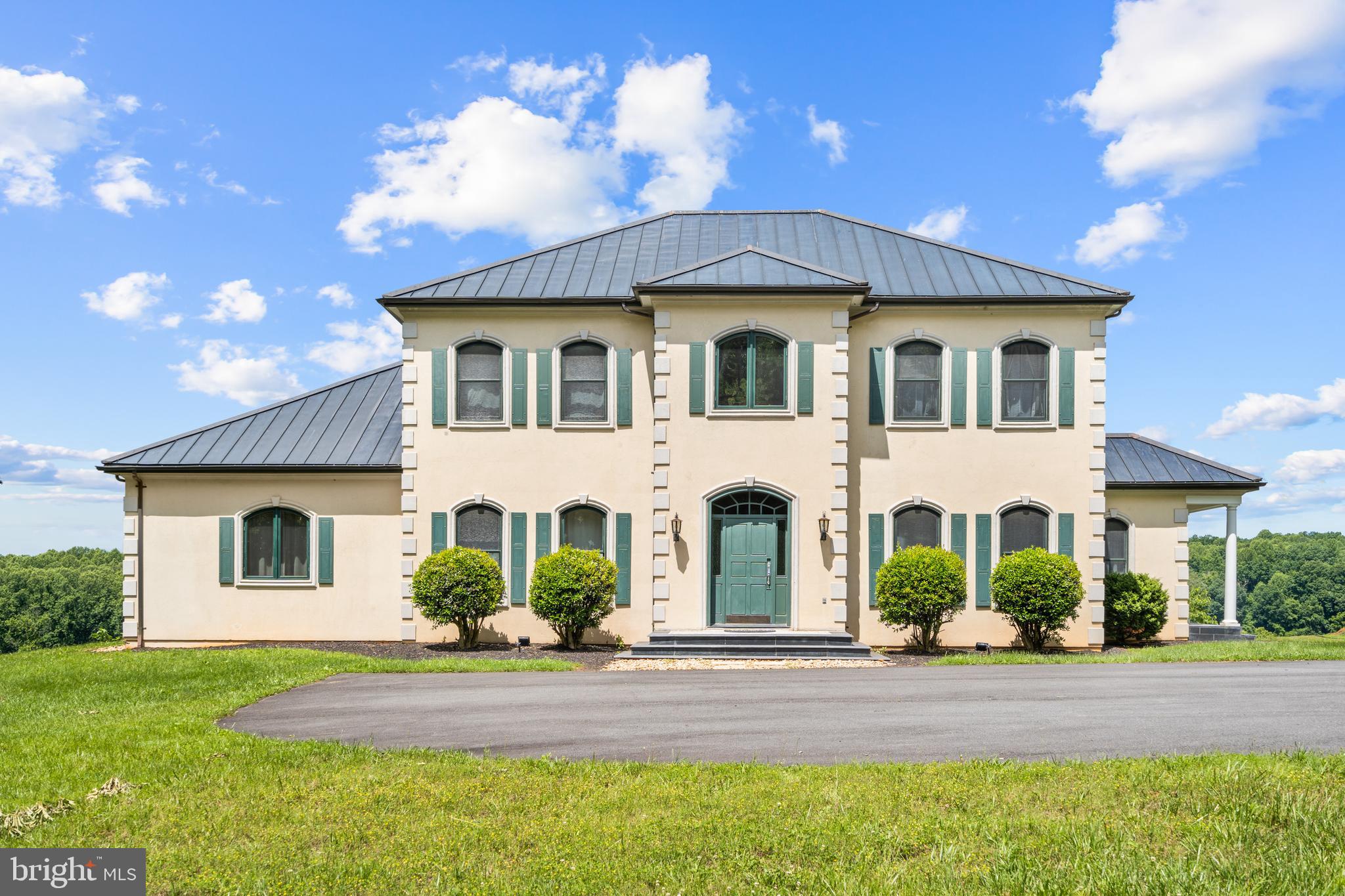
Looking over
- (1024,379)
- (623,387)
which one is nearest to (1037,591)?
(1024,379)

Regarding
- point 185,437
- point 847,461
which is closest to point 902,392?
point 847,461

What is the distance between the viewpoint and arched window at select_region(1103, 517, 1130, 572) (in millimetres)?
18797

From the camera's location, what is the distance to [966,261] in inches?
731

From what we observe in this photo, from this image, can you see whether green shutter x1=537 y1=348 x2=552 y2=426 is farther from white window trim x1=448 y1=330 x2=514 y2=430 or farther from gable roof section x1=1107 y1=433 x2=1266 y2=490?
gable roof section x1=1107 y1=433 x2=1266 y2=490

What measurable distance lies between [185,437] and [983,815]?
18144mm

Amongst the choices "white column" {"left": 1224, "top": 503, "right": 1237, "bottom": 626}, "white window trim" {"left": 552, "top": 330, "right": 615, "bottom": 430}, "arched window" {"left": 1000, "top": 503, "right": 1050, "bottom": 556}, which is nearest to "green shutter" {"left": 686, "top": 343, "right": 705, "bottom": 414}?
"white window trim" {"left": 552, "top": 330, "right": 615, "bottom": 430}

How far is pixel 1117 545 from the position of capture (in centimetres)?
1886

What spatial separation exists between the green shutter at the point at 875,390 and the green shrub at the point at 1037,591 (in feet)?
11.7

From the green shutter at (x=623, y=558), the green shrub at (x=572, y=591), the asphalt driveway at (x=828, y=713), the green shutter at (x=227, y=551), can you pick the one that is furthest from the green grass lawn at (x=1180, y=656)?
the green shutter at (x=227, y=551)

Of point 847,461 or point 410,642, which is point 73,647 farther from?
point 847,461

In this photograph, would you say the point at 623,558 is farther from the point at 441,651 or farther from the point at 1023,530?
the point at 1023,530

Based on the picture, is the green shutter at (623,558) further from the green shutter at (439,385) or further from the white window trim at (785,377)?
the green shutter at (439,385)

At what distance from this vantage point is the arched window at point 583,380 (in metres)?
17.4

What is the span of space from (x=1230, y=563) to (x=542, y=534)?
15376 mm
